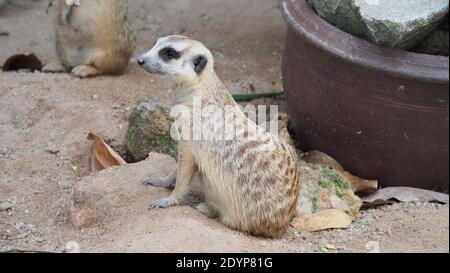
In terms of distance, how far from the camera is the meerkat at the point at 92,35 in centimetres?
437

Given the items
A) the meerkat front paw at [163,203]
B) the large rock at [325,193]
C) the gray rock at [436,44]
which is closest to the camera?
the meerkat front paw at [163,203]

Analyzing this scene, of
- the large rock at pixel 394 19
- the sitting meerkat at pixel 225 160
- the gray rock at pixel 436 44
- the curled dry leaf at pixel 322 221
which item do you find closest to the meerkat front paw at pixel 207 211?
the sitting meerkat at pixel 225 160

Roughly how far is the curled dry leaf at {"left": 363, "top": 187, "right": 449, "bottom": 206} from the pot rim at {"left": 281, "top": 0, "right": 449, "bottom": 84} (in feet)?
1.77

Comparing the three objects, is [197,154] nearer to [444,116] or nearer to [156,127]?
[156,127]

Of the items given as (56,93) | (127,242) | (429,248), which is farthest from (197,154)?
(56,93)

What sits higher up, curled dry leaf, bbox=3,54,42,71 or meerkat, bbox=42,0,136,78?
meerkat, bbox=42,0,136,78

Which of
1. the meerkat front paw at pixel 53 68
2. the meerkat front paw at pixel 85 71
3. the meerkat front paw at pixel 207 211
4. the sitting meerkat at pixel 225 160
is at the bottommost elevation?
the meerkat front paw at pixel 53 68

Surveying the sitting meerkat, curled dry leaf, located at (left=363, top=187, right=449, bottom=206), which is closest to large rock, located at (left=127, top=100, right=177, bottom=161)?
the sitting meerkat

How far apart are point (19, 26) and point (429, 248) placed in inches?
144

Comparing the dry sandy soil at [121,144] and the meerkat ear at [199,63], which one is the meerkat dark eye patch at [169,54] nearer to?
the meerkat ear at [199,63]

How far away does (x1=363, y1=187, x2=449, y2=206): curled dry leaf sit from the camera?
3.07 metres

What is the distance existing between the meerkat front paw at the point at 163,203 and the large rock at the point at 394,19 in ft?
3.69

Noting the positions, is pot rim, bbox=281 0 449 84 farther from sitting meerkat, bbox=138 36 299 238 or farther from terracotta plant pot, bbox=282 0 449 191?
sitting meerkat, bbox=138 36 299 238

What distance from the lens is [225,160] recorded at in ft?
8.68
